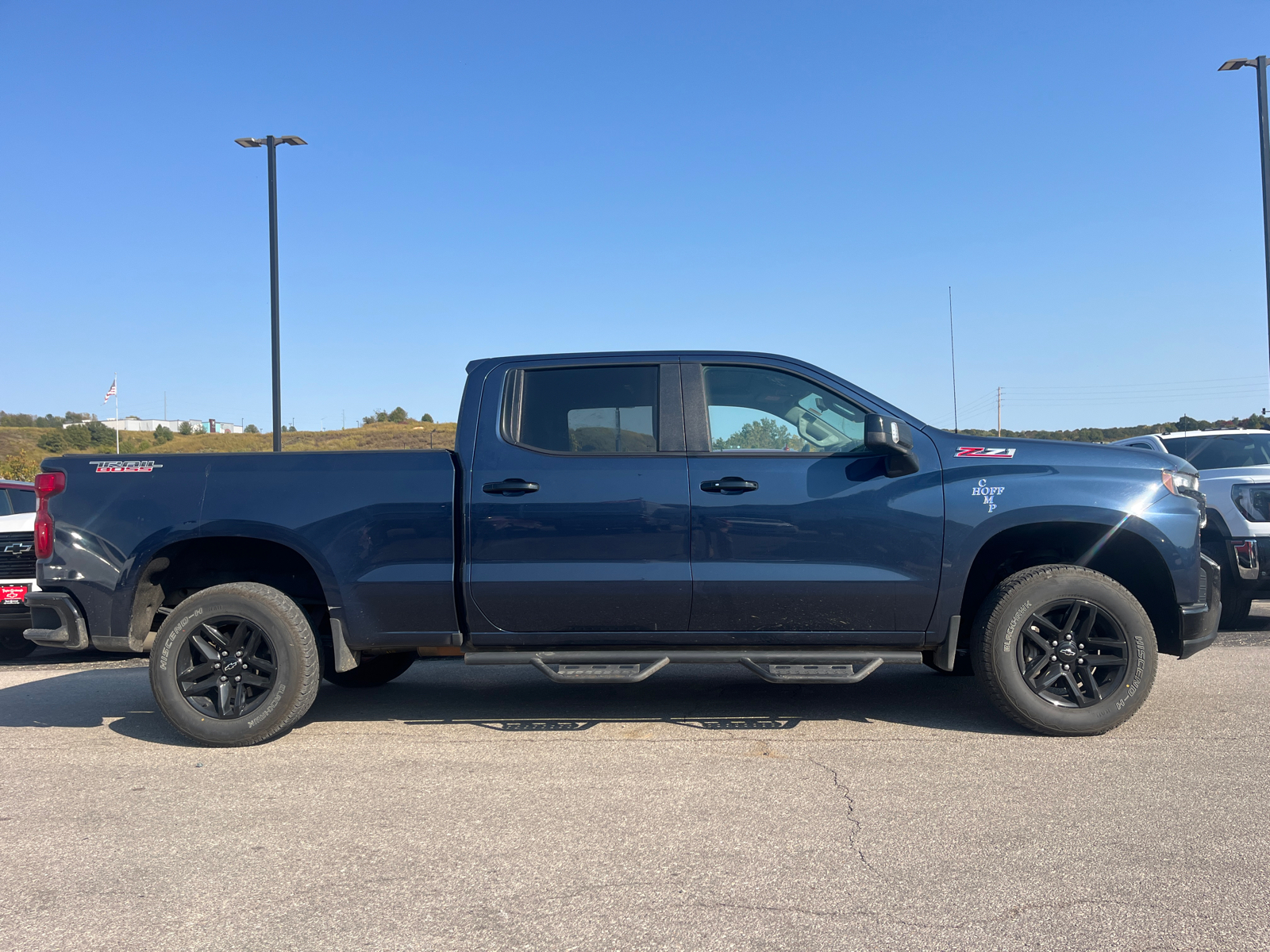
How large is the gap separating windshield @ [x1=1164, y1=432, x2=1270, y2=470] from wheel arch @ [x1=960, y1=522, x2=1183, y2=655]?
4.22 meters

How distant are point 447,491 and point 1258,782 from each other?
392cm

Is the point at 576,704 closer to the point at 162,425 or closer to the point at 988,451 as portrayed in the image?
the point at 988,451

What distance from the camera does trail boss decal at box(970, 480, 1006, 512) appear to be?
189 inches

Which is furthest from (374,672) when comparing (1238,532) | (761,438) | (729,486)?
(1238,532)

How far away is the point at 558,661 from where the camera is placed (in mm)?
4875

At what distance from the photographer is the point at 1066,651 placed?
4.86 metres

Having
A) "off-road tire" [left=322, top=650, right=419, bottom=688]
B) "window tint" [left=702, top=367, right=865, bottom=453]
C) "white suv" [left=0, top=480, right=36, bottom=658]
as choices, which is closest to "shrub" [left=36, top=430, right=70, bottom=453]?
"white suv" [left=0, top=480, right=36, bottom=658]

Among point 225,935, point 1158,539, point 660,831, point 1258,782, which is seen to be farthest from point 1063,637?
point 225,935

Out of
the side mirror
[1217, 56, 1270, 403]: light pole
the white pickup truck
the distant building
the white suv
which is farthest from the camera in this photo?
the distant building

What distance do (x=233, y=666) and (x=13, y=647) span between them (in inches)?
177

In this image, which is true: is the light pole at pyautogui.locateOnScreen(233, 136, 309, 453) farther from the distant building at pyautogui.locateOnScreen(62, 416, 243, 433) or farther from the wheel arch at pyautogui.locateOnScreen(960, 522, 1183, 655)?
the distant building at pyautogui.locateOnScreen(62, 416, 243, 433)

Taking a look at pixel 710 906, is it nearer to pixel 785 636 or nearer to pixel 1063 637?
pixel 785 636

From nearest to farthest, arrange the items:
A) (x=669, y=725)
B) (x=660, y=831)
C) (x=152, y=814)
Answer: (x=660, y=831) → (x=152, y=814) → (x=669, y=725)

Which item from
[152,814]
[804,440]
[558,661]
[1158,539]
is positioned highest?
[804,440]
